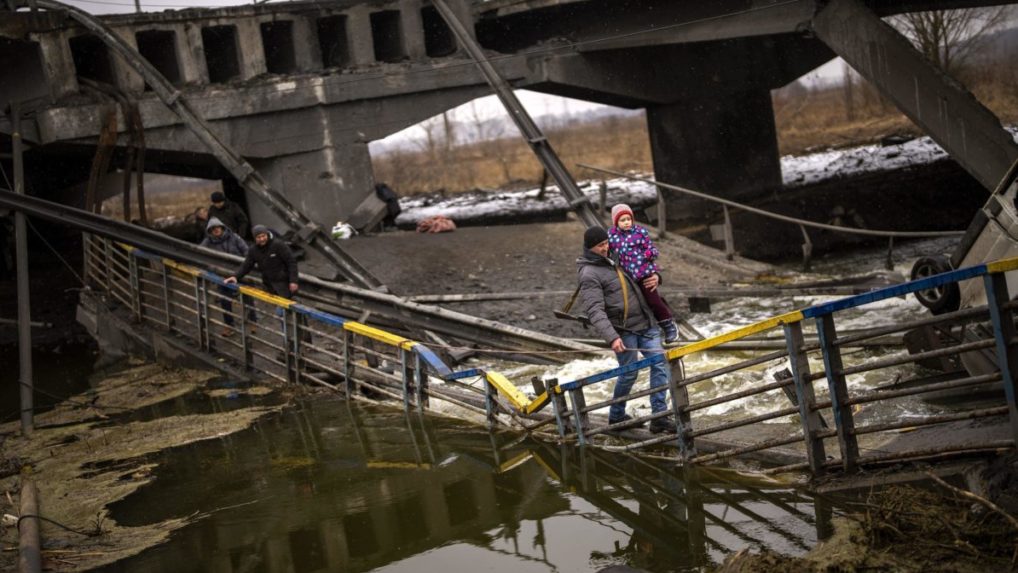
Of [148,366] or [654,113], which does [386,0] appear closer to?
[654,113]

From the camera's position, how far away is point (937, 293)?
34.8 feet

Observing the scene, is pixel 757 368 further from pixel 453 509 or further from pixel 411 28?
pixel 411 28

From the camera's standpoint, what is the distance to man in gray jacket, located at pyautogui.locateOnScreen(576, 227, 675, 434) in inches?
352

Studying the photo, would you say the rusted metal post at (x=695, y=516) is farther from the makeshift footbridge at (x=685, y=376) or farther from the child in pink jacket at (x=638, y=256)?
the child in pink jacket at (x=638, y=256)

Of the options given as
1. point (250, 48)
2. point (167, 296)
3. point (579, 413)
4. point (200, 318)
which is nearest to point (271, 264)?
point (200, 318)

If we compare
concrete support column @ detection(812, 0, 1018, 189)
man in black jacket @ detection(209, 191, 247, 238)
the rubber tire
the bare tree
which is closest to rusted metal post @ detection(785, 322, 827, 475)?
the rubber tire

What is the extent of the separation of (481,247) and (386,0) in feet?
25.3

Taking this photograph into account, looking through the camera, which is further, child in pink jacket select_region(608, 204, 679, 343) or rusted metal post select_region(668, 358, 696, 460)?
child in pink jacket select_region(608, 204, 679, 343)

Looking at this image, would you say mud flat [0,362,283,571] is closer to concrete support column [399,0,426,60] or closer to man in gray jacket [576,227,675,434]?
man in gray jacket [576,227,675,434]

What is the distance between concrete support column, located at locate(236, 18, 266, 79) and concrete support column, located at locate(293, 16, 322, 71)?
0.93m

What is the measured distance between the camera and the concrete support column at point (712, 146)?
30.4 meters

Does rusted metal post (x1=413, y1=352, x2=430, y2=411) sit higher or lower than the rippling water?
higher

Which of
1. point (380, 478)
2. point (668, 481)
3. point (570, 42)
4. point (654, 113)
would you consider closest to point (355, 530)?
point (380, 478)

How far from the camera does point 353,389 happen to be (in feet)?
42.4
